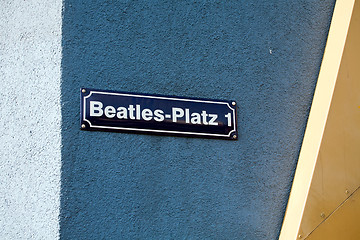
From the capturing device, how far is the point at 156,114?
2729 mm

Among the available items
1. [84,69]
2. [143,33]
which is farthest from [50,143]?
[143,33]

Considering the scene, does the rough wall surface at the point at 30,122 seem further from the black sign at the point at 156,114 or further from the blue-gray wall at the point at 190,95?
the black sign at the point at 156,114

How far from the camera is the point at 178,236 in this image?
268 cm

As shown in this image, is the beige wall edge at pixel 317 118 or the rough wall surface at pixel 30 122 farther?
the beige wall edge at pixel 317 118

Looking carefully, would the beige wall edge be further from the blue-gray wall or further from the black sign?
the black sign

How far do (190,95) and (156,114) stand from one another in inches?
9.5

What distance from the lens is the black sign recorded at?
8.57ft

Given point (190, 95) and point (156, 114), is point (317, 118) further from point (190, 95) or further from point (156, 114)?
point (156, 114)

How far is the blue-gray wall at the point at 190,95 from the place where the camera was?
8.49ft

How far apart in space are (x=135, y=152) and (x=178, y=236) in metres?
0.50

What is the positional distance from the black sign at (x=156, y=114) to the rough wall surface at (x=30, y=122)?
0.62 feet

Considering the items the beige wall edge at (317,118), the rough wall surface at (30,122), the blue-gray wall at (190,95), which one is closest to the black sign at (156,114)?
the blue-gray wall at (190,95)

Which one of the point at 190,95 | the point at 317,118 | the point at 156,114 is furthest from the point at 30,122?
the point at 317,118

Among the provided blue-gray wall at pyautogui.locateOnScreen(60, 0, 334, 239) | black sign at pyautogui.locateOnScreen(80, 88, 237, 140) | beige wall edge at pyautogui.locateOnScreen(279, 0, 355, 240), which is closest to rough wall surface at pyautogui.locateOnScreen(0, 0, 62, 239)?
blue-gray wall at pyautogui.locateOnScreen(60, 0, 334, 239)
